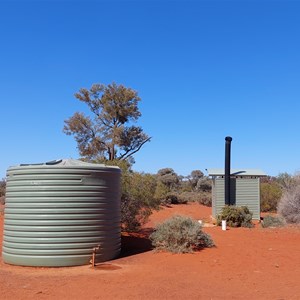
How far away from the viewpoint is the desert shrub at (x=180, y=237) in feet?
33.7

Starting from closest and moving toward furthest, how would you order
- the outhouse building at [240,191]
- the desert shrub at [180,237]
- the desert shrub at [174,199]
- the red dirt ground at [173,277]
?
the red dirt ground at [173,277] → the desert shrub at [180,237] → the outhouse building at [240,191] → the desert shrub at [174,199]

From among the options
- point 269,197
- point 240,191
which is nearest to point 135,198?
point 240,191

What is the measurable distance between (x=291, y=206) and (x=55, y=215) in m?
12.4

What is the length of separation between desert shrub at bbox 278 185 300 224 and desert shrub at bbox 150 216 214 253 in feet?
27.4

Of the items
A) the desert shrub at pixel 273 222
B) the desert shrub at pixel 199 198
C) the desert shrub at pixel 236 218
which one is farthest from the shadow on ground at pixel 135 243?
the desert shrub at pixel 199 198

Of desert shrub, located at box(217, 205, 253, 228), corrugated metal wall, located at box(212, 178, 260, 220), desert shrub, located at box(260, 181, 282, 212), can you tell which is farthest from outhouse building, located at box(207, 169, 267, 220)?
desert shrub, located at box(260, 181, 282, 212)

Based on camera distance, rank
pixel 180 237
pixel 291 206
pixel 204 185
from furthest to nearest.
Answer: pixel 204 185
pixel 291 206
pixel 180 237

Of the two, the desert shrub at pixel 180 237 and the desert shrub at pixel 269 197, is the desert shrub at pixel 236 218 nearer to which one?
the desert shrub at pixel 180 237

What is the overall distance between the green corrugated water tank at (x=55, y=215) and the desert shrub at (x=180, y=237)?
179 centimetres

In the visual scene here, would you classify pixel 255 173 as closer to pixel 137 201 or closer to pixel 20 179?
pixel 137 201

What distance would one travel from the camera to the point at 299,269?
8641 millimetres

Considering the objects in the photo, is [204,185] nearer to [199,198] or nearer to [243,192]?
[199,198]

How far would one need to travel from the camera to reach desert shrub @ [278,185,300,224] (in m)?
18.1

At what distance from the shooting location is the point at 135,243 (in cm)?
1214
